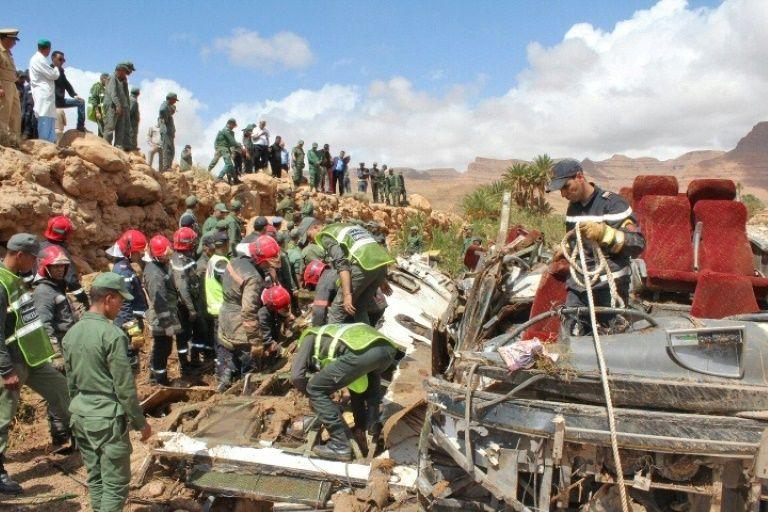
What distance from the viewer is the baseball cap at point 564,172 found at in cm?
411

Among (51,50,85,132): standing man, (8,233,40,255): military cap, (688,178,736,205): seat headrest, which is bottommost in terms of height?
(8,233,40,255): military cap

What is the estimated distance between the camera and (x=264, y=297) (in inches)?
229

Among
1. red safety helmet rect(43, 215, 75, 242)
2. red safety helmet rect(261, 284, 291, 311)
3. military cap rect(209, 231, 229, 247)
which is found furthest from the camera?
military cap rect(209, 231, 229, 247)

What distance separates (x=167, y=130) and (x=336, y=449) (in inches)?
375

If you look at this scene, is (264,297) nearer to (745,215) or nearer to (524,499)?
(524,499)

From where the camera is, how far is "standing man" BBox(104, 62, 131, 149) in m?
10.2

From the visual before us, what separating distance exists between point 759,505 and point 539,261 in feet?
14.0

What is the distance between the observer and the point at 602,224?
3.79 meters

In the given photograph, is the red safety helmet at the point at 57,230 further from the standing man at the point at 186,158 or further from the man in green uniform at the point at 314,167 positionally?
the man in green uniform at the point at 314,167

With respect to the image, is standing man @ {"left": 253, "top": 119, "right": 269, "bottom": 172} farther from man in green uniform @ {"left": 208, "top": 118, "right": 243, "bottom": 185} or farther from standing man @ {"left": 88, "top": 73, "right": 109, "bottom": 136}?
standing man @ {"left": 88, "top": 73, "right": 109, "bottom": 136}

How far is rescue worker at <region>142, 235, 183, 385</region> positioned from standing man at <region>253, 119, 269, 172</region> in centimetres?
1027

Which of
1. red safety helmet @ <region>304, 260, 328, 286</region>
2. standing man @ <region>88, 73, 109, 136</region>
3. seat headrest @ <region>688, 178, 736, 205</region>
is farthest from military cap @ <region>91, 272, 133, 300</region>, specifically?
standing man @ <region>88, 73, 109, 136</region>

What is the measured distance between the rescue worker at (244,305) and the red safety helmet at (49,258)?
146cm

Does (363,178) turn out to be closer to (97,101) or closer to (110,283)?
(97,101)
